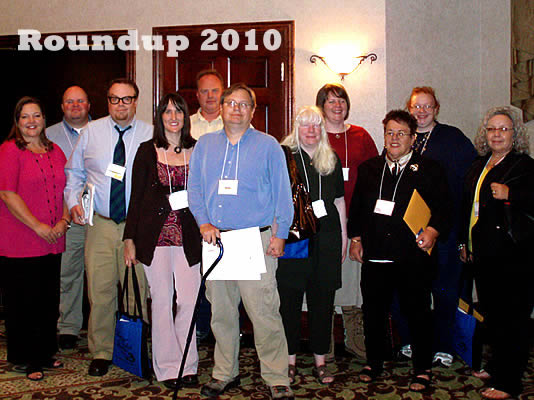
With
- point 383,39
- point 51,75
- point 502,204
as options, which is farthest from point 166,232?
point 51,75

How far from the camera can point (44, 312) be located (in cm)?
327

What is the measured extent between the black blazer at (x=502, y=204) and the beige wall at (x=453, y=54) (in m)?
1.85

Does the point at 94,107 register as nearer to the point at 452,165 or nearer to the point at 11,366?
the point at 11,366

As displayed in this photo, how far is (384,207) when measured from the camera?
298cm

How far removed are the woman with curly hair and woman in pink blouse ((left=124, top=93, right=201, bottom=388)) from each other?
1.57 m

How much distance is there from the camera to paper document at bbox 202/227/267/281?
105 inches

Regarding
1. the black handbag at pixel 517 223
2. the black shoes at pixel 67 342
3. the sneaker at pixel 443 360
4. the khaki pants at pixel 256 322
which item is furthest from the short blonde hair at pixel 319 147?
the black shoes at pixel 67 342

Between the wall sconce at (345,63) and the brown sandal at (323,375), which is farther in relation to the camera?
the wall sconce at (345,63)

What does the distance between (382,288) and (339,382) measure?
1.98 feet

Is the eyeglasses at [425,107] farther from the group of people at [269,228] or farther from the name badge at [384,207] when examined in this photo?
the name badge at [384,207]

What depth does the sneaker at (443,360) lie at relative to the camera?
10.9 ft

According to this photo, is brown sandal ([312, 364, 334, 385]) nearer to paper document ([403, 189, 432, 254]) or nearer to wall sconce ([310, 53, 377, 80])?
paper document ([403, 189, 432, 254])

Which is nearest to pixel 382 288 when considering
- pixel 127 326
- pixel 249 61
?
pixel 127 326

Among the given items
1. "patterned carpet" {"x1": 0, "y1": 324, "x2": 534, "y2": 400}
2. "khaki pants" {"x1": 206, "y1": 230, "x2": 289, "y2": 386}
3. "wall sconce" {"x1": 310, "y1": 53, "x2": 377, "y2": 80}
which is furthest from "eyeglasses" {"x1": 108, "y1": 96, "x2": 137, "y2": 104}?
"wall sconce" {"x1": 310, "y1": 53, "x2": 377, "y2": 80}
